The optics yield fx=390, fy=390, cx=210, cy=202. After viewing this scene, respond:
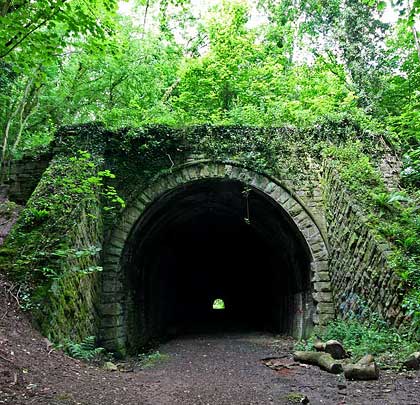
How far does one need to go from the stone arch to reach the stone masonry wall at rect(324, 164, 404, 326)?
365 millimetres

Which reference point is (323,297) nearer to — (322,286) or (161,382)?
(322,286)

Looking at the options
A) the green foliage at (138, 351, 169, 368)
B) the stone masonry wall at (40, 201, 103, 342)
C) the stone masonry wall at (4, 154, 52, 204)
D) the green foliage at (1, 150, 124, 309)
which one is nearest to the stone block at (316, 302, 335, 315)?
the green foliage at (138, 351, 169, 368)

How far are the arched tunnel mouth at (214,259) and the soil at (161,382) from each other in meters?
3.47

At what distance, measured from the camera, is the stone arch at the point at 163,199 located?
29.0ft

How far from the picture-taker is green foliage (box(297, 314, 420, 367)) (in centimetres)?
551

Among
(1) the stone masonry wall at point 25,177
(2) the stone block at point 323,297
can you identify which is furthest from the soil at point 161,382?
(1) the stone masonry wall at point 25,177

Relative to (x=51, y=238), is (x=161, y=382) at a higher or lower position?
lower

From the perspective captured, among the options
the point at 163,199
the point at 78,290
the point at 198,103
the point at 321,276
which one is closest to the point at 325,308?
the point at 321,276

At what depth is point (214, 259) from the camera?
2017cm

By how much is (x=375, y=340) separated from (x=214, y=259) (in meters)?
14.2

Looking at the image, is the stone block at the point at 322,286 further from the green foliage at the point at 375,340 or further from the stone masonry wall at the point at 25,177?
the stone masonry wall at the point at 25,177

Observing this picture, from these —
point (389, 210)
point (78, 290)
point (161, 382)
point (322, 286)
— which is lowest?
point (161, 382)

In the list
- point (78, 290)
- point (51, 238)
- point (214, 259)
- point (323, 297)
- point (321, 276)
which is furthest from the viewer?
point (214, 259)

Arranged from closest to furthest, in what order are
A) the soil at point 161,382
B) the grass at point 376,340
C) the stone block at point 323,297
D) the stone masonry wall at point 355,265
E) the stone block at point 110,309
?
the soil at point 161,382 < the grass at point 376,340 < the stone masonry wall at point 355,265 < the stone block at point 110,309 < the stone block at point 323,297
